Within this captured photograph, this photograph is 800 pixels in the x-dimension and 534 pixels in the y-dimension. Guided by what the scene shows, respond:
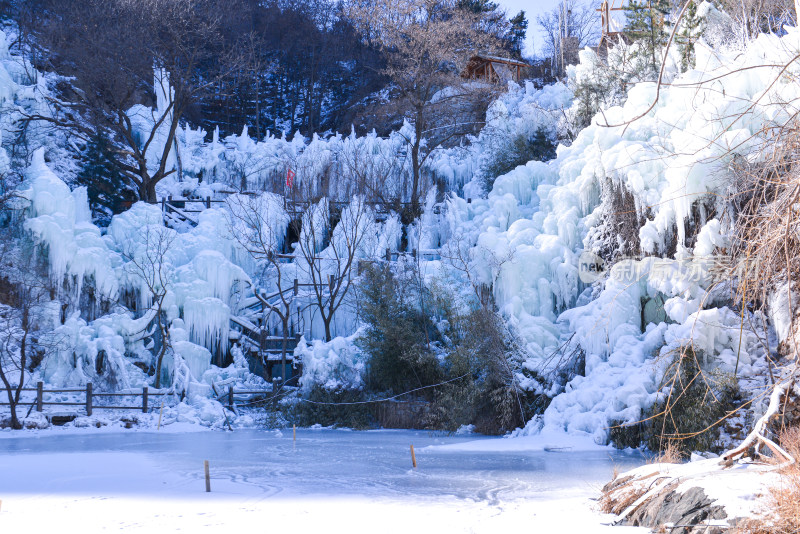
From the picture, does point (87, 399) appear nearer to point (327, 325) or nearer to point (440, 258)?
point (327, 325)

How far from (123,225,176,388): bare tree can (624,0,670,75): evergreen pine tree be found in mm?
16229

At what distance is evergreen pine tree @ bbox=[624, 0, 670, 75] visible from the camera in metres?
23.5

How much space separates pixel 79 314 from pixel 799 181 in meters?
20.5

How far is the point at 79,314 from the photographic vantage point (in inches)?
810

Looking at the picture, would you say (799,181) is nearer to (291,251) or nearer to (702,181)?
(702,181)

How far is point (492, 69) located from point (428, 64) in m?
8.42

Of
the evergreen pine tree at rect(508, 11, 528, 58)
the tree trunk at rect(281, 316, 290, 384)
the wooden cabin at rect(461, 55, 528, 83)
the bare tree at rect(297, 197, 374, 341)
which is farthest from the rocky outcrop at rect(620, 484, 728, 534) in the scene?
the evergreen pine tree at rect(508, 11, 528, 58)

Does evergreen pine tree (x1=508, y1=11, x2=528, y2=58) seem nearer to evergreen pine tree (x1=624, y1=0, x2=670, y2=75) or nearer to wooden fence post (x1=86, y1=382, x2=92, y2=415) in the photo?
evergreen pine tree (x1=624, y1=0, x2=670, y2=75)

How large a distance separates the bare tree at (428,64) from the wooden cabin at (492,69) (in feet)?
7.46

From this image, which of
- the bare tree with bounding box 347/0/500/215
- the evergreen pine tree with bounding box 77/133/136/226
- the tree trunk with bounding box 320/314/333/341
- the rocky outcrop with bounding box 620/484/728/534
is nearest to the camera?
the rocky outcrop with bounding box 620/484/728/534

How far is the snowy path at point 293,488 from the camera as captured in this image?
7688 mm

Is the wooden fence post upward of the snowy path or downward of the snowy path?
upward

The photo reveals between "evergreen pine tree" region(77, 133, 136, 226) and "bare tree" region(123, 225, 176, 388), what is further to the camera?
"evergreen pine tree" region(77, 133, 136, 226)

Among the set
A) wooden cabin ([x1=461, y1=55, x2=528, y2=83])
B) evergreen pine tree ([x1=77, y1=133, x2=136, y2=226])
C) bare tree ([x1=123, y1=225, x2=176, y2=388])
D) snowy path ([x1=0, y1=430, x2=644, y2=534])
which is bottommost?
snowy path ([x1=0, y1=430, x2=644, y2=534])
